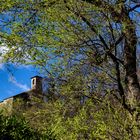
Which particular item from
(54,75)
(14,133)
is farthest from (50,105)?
(14,133)

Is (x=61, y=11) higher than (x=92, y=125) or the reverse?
higher

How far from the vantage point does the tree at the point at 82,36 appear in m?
12.5

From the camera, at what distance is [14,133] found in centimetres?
929

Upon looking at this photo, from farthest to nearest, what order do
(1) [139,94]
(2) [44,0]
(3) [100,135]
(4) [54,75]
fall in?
1. (4) [54,75]
2. (1) [139,94]
3. (2) [44,0]
4. (3) [100,135]

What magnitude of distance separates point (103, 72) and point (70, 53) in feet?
4.41

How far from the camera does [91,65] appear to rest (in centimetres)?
1310

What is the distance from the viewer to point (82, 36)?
12.7 metres

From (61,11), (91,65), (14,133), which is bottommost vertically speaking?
(14,133)

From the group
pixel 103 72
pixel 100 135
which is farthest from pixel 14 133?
pixel 103 72

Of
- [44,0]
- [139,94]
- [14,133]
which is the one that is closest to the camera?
[14,133]

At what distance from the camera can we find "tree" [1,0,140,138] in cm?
1245

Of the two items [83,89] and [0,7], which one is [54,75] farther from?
[0,7]

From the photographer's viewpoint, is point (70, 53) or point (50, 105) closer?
point (70, 53)

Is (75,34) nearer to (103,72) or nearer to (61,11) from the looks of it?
(61,11)
